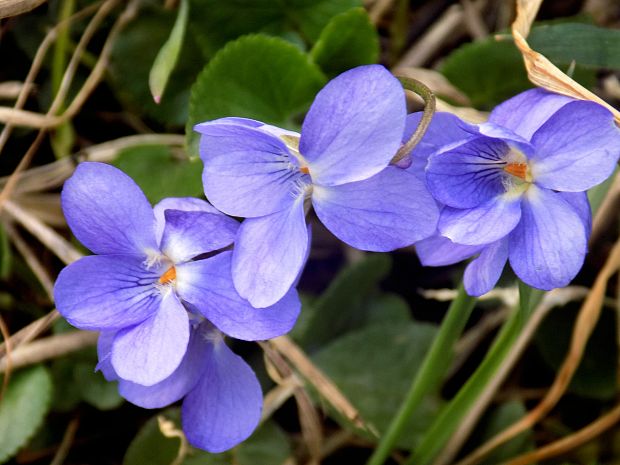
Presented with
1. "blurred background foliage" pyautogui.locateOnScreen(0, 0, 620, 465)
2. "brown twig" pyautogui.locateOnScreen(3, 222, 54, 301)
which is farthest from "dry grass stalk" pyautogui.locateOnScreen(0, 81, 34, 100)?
"brown twig" pyautogui.locateOnScreen(3, 222, 54, 301)

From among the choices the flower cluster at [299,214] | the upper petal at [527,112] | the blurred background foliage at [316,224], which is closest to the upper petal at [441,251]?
the flower cluster at [299,214]

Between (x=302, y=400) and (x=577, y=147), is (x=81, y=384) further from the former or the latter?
(x=577, y=147)

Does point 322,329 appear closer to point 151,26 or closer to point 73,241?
point 73,241

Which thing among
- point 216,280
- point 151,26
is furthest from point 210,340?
point 151,26

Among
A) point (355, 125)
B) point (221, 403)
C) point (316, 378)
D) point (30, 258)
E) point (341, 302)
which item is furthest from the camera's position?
point (341, 302)

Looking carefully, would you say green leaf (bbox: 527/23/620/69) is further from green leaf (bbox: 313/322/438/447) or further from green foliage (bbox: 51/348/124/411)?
green foliage (bbox: 51/348/124/411)

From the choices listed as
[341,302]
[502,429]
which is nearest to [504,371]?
[502,429]
